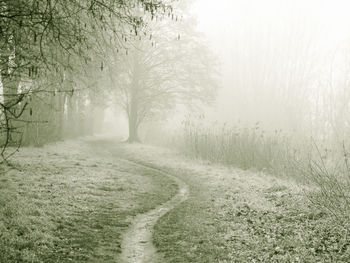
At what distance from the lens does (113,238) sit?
244 inches

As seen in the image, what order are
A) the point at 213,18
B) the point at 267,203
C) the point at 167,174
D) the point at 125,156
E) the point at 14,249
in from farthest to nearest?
the point at 213,18, the point at 125,156, the point at 167,174, the point at 267,203, the point at 14,249

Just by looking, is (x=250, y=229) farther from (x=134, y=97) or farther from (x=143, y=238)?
(x=134, y=97)

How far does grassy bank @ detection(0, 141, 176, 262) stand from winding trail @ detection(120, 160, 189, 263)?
0.17 m

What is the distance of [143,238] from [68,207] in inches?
74.8

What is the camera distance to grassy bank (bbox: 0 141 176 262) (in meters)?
5.32

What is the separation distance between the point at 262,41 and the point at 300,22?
3.49 metres

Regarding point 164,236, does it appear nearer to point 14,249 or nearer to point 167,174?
point 14,249

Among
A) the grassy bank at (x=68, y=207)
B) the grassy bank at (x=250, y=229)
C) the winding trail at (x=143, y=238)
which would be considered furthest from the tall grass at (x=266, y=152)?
the winding trail at (x=143, y=238)

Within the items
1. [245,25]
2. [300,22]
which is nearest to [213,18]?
[245,25]

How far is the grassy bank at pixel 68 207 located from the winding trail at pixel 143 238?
0.17 m

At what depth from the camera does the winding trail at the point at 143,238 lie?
548cm

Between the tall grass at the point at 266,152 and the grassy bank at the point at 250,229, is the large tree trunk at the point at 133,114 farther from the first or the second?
the grassy bank at the point at 250,229

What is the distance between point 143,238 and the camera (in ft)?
20.8

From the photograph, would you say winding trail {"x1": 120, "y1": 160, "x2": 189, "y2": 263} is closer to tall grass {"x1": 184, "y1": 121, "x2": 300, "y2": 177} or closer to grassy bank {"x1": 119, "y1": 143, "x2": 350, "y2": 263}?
grassy bank {"x1": 119, "y1": 143, "x2": 350, "y2": 263}
